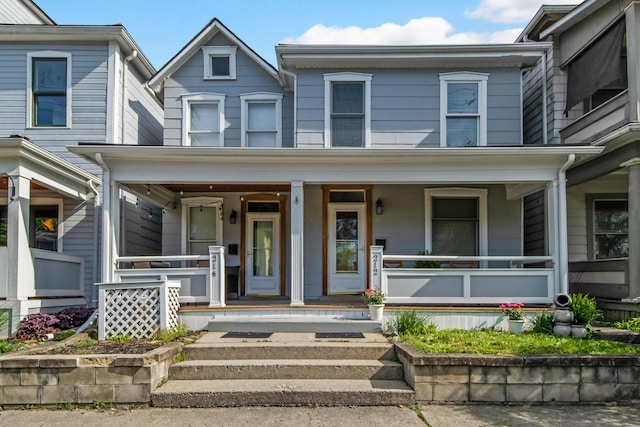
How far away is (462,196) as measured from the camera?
33.3ft

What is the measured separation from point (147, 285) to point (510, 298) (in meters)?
5.91

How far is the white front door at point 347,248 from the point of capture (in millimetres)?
10180

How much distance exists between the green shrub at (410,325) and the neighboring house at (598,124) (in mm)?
3589

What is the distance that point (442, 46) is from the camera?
9930 mm

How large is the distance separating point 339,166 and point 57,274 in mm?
5698

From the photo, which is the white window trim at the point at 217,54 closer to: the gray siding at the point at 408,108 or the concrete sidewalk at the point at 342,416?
the gray siding at the point at 408,108

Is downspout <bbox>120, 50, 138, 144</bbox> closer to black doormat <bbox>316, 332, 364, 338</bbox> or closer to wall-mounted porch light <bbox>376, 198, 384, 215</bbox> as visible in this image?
wall-mounted porch light <bbox>376, 198, 384, 215</bbox>

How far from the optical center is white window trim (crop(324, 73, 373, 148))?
10077 millimetres

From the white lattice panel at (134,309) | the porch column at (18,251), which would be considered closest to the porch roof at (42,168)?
the porch column at (18,251)

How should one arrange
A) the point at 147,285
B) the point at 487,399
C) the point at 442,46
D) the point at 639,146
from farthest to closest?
A: 1. the point at 442,46
2. the point at 639,146
3. the point at 147,285
4. the point at 487,399

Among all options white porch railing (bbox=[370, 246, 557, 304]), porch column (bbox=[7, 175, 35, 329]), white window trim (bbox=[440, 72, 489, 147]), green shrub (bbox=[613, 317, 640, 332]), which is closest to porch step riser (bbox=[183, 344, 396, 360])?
white porch railing (bbox=[370, 246, 557, 304])

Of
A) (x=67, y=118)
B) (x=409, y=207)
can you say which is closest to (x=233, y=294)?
(x=409, y=207)

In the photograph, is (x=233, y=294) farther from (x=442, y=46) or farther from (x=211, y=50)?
(x=442, y=46)

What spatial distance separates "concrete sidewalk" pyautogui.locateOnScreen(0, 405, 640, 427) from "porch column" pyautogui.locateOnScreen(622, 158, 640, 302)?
10.8 ft
